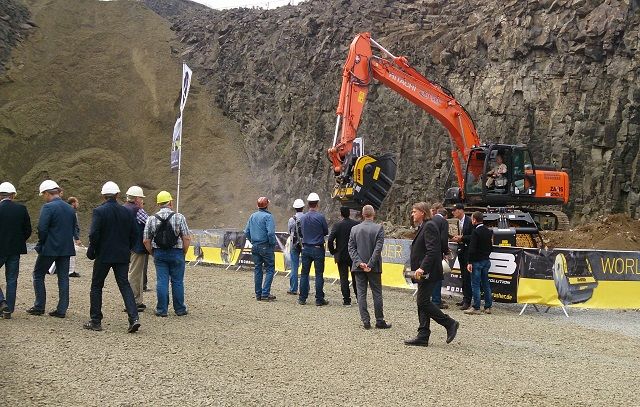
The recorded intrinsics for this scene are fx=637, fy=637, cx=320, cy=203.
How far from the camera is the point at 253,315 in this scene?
1038cm

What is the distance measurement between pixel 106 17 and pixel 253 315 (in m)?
39.2

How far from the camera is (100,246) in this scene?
8.52 m

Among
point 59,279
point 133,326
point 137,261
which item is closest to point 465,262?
point 137,261

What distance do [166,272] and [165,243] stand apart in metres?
0.49

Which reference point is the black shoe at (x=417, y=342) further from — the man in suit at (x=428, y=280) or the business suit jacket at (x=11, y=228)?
the business suit jacket at (x=11, y=228)

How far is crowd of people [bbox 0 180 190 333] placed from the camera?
8523mm

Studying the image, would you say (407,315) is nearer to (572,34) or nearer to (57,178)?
(572,34)

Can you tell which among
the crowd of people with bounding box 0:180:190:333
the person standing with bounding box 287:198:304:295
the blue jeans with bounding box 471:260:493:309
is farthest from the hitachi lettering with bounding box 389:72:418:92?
the crowd of people with bounding box 0:180:190:333

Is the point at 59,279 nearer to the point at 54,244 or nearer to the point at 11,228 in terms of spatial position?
the point at 54,244

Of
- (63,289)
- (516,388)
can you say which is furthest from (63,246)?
(516,388)

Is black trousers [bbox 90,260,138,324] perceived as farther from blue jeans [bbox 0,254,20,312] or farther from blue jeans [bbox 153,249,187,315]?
blue jeans [bbox 0,254,20,312]

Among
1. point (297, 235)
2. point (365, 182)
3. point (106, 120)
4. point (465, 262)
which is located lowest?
point (465, 262)

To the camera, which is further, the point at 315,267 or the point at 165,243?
the point at 315,267

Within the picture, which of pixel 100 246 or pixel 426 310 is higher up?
pixel 100 246
